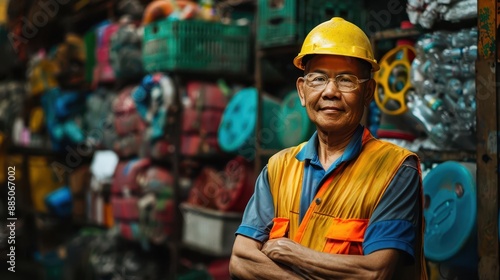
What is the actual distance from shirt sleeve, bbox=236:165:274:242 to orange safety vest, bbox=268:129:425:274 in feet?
0.08

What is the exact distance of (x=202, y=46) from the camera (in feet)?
16.3

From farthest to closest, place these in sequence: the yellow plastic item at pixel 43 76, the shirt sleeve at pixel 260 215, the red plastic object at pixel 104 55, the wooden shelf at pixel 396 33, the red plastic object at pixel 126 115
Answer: the yellow plastic item at pixel 43 76 → the red plastic object at pixel 104 55 → the red plastic object at pixel 126 115 → the wooden shelf at pixel 396 33 → the shirt sleeve at pixel 260 215

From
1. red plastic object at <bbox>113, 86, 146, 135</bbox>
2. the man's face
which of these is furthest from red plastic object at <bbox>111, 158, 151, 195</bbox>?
the man's face

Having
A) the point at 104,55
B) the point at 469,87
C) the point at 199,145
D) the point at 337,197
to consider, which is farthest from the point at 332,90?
the point at 104,55

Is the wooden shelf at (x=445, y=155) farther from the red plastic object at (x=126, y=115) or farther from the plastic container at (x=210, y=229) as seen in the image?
the red plastic object at (x=126, y=115)

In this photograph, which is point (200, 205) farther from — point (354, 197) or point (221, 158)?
point (354, 197)

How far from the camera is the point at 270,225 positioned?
7.30ft

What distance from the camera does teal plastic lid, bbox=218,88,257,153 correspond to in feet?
14.9

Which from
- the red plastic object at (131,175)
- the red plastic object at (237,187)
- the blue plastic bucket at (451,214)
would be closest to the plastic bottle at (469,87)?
the blue plastic bucket at (451,214)

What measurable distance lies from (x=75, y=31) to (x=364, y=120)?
4863 mm

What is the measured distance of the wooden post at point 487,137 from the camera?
8.85 ft

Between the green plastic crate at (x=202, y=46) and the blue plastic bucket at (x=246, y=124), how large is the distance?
1.15 ft

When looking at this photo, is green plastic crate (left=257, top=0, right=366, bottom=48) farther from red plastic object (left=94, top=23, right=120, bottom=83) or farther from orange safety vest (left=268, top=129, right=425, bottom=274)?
red plastic object (left=94, top=23, right=120, bottom=83)

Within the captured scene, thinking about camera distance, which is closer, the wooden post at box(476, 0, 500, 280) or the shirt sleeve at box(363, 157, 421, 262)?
the shirt sleeve at box(363, 157, 421, 262)
